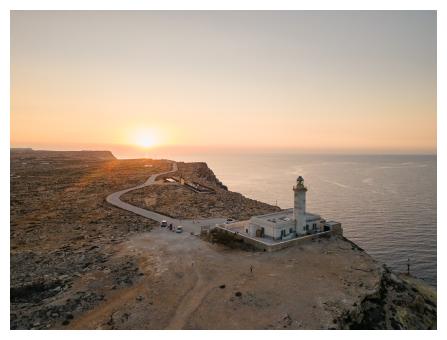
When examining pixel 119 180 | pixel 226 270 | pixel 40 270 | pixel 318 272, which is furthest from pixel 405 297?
pixel 119 180

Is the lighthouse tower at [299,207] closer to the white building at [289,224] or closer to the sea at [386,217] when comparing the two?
the white building at [289,224]

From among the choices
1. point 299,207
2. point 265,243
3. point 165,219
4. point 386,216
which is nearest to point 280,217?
point 299,207

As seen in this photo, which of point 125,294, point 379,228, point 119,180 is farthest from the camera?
point 119,180

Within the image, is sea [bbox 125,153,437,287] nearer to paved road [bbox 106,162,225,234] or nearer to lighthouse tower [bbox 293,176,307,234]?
lighthouse tower [bbox 293,176,307,234]

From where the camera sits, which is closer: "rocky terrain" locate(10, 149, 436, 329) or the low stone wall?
"rocky terrain" locate(10, 149, 436, 329)

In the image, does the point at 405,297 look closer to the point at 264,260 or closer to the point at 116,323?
the point at 264,260

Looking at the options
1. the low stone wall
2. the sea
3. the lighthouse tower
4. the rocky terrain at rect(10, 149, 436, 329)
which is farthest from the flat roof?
the sea
